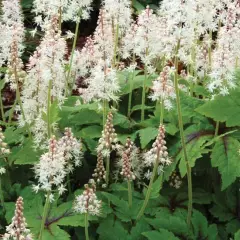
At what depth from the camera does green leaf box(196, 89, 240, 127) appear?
3.31m

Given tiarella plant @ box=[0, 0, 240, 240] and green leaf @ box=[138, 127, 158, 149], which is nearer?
tiarella plant @ box=[0, 0, 240, 240]

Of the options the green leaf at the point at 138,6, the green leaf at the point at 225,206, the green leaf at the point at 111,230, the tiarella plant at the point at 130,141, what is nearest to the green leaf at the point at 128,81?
the tiarella plant at the point at 130,141

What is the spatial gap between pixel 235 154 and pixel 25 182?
1.67 meters

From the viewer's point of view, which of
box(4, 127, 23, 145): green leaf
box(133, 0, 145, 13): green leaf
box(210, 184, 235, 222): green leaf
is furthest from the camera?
box(133, 0, 145, 13): green leaf

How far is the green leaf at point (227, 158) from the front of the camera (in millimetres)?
3162

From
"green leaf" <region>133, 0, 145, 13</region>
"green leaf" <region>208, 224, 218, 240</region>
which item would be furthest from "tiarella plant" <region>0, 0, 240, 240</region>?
"green leaf" <region>133, 0, 145, 13</region>

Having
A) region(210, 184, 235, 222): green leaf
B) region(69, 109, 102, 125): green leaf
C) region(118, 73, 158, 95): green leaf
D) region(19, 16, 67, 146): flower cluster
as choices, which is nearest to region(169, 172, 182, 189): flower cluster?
region(210, 184, 235, 222): green leaf

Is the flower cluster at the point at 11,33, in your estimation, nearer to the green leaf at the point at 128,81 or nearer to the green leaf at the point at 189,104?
the green leaf at the point at 128,81

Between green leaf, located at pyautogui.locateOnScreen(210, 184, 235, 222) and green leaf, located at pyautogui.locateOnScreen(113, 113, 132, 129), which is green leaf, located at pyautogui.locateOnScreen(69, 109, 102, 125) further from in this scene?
green leaf, located at pyautogui.locateOnScreen(210, 184, 235, 222)

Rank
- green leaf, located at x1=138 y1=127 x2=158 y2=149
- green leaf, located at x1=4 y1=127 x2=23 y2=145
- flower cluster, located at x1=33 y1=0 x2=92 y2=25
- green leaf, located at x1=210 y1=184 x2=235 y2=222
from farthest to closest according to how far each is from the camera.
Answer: flower cluster, located at x1=33 y1=0 x2=92 y2=25 < green leaf, located at x1=4 y1=127 x2=23 y2=145 < green leaf, located at x1=210 y1=184 x2=235 y2=222 < green leaf, located at x1=138 y1=127 x2=158 y2=149

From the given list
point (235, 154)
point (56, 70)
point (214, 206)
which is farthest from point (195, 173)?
point (56, 70)

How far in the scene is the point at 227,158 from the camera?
3244 mm

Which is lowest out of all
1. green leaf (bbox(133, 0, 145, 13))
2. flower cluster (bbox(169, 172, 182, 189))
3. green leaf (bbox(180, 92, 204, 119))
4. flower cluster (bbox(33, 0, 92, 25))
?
flower cluster (bbox(169, 172, 182, 189))

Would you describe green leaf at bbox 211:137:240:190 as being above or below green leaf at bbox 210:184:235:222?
above
